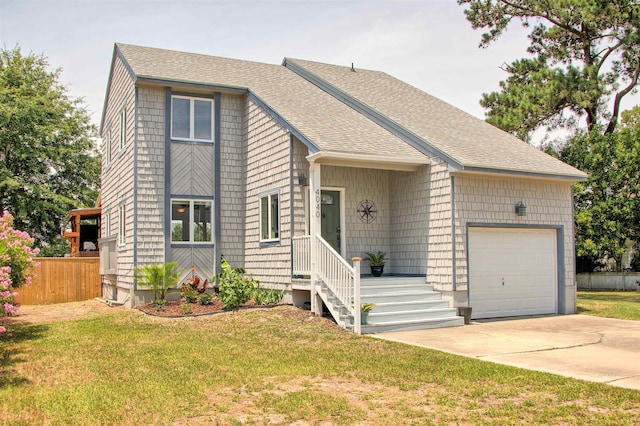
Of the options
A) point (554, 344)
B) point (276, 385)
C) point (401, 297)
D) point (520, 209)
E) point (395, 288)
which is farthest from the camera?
point (520, 209)

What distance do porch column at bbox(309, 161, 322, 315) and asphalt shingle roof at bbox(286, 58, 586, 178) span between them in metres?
2.82

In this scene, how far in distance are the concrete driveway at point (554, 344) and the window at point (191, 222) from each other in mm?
7153

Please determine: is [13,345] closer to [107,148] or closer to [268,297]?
[268,297]

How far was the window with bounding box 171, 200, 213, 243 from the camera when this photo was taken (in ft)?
53.0

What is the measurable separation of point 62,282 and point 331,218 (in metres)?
11.1

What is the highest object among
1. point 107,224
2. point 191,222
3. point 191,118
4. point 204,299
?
point 191,118

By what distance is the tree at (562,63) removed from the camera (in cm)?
2270

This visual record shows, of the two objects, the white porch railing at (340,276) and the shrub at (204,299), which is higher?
the white porch railing at (340,276)

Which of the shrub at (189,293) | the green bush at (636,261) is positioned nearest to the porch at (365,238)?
the shrub at (189,293)

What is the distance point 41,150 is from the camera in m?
29.7

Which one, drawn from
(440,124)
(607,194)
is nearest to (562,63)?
(607,194)

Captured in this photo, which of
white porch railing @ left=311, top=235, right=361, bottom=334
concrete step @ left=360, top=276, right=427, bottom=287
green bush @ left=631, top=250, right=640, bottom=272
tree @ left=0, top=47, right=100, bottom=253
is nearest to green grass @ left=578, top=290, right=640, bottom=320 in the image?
concrete step @ left=360, top=276, right=427, bottom=287

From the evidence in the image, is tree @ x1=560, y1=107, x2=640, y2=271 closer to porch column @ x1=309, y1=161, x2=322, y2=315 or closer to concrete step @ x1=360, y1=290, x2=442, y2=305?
concrete step @ x1=360, y1=290, x2=442, y2=305

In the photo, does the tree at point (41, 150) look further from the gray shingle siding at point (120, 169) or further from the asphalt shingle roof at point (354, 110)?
the asphalt shingle roof at point (354, 110)
